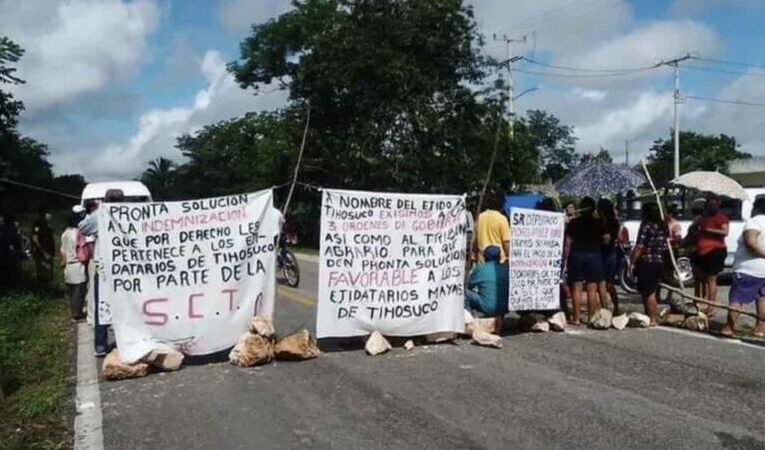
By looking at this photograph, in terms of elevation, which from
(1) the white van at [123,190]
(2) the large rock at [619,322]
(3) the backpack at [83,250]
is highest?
(1) the white van at [123,190]

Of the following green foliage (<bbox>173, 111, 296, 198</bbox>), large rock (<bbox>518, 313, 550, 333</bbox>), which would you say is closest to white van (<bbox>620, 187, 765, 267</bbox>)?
large rock (<bbox>518, 313, 550, 333</bbox>)

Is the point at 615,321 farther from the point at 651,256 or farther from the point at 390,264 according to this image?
the point at 390,264

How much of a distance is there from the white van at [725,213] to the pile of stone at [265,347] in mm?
9089

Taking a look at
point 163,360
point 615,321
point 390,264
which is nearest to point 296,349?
point 163,360

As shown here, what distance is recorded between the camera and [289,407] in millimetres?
6719

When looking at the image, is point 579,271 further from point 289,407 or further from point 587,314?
point 289,407

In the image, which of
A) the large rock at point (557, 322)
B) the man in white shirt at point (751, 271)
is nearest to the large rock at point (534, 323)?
the large rock at point (557, 322)

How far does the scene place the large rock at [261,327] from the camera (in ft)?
28.2

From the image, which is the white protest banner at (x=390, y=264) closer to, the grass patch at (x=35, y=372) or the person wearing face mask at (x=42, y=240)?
the grass patch at (x=35, y=372)

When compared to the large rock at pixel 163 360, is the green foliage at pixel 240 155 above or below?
above

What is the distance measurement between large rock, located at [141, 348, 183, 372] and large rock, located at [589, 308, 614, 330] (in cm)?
511

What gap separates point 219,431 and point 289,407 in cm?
77

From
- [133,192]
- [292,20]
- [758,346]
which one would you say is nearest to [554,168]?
[292,20]

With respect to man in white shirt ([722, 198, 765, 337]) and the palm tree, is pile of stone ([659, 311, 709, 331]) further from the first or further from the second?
the palm tree
